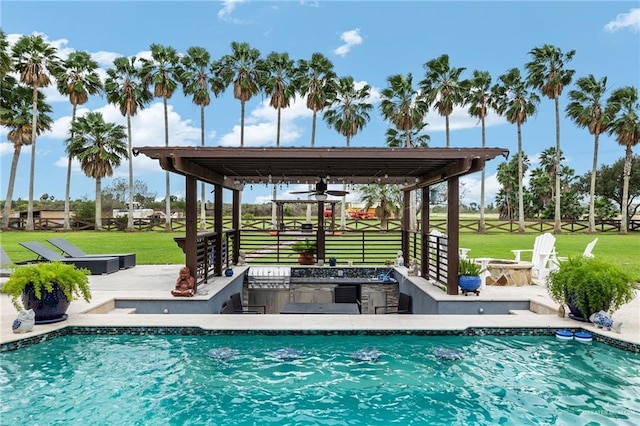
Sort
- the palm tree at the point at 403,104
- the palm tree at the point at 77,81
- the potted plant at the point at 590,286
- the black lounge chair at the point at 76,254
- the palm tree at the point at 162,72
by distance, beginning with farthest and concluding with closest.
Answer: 1. the palm tree at the point at 162,72
2. the palm tree at the point at 77,81
3. the palm tree at the point at 403,104
4. the black lounge chair at the point at 76,254
5. the potted plant at the point at 590,286

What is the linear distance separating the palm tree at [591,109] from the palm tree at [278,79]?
20.1 metres

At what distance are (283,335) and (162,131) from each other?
30302mm

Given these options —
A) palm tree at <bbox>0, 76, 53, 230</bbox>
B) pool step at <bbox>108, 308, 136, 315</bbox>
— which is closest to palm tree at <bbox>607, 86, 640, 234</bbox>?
pool step at <bbox>108, 308, 136, 315</bbox>

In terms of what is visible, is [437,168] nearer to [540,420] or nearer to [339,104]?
[540,420]

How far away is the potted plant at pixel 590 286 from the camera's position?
6062 millimetres

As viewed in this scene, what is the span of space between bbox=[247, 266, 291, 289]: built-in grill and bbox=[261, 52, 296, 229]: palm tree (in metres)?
Result: 20.5

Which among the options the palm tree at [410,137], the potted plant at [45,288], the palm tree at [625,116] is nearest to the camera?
the potted plant at [45,288]

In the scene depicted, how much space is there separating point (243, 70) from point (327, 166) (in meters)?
24.1

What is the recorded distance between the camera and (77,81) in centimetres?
3056

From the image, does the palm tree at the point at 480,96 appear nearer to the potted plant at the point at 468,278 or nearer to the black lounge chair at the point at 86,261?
the potted plant at the point at 468,278

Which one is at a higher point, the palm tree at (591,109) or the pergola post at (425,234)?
the palm tree at (591,109)

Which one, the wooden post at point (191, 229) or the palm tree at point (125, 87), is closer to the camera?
the wooden post at point (191, 229)

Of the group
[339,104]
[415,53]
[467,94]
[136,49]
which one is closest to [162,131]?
[136,49]

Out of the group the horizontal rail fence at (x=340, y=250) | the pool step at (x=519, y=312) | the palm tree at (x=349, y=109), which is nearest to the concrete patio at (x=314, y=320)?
the pool step at (x=519, y=312)
